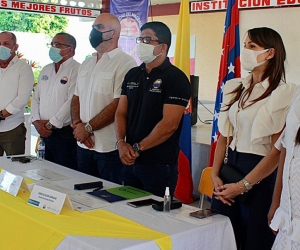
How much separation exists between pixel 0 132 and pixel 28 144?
6.04 feet

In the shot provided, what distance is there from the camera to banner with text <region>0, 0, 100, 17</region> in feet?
22.1

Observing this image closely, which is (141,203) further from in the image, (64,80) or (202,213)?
(64,80)

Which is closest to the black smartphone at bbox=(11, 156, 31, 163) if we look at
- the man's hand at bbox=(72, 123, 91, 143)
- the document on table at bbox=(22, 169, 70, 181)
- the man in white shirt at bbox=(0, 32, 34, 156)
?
the document on table at bbox=(22, 169, 70, 181)

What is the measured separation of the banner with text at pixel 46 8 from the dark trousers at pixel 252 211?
18.3 feet

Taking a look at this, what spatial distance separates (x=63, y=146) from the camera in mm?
3375

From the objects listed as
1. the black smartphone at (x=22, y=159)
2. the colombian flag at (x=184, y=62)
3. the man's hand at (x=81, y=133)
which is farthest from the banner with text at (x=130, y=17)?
the black smartphone at (x=22, y=159)

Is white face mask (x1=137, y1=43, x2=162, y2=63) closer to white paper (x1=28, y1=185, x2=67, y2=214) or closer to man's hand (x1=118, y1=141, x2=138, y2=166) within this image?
man's hand (x1=118, y1=141, x2=138, y2=166)

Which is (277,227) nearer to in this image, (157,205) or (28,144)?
(157,205)

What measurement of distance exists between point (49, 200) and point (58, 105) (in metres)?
1.70

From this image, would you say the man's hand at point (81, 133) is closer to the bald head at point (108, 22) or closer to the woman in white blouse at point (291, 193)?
the bald head at point (108, 22)

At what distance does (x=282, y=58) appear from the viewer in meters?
2.05

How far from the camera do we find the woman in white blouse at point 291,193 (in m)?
1.51

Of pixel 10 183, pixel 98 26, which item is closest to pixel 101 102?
pixel 98 26

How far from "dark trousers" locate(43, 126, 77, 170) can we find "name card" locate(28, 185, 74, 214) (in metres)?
1.48
